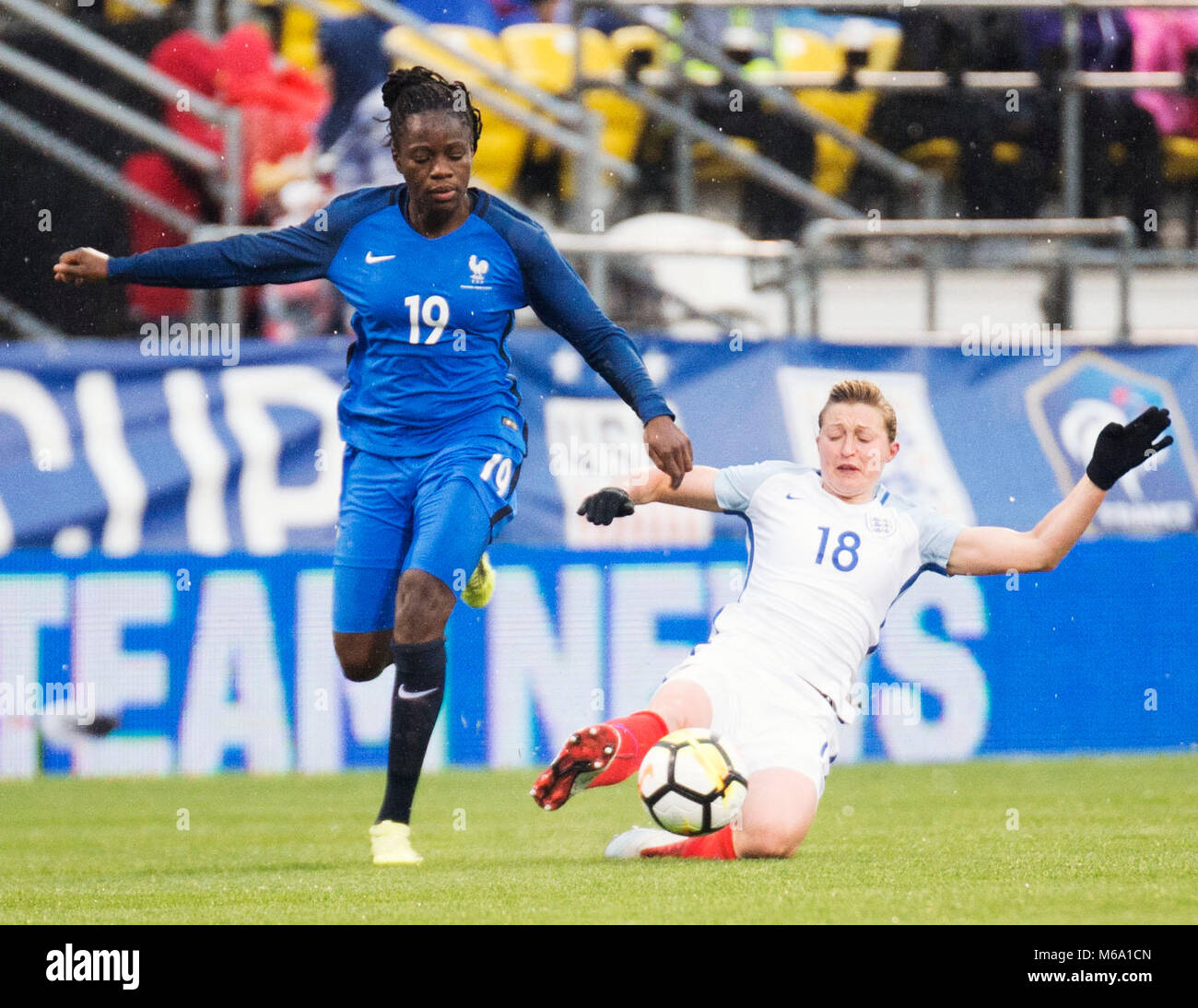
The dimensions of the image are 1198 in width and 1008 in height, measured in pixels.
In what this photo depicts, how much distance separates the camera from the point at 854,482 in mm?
6258

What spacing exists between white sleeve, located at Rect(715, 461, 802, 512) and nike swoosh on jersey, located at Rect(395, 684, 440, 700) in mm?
1080

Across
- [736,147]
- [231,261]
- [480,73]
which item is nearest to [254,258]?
[231,261]

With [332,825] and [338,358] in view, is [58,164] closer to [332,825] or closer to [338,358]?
[338,358]

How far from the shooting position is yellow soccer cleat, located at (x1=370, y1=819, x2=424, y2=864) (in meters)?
6.05

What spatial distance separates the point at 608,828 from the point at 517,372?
3946 millimetres

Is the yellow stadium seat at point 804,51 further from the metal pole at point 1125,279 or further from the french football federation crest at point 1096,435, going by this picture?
the french football federation crest at point 1096,435

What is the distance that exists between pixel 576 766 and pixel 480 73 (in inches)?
279

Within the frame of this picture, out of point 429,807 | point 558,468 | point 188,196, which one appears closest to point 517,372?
point 558,468

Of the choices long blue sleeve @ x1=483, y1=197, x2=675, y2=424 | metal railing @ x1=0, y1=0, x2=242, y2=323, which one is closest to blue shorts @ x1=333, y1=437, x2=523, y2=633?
long blue sleeve @ x1=483, y1=197, x2=675, y2=424

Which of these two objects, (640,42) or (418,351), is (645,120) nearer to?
(640,42)

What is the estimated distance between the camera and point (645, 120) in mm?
12320

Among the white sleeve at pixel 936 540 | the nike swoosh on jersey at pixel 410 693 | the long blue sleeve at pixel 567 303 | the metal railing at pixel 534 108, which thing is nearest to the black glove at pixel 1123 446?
the white sleeve at pixel 936 540

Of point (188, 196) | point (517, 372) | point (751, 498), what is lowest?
point (751, 498)

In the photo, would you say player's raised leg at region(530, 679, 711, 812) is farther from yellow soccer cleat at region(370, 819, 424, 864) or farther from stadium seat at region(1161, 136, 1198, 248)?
stadium seat at region(1161, 136, 1198, 248)
